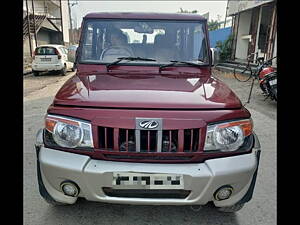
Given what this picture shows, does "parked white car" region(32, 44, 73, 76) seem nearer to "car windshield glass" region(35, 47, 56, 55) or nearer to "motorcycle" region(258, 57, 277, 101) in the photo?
"car windshield glass" region(35, 47, 56, 55)

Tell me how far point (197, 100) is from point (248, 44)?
14.7 metres

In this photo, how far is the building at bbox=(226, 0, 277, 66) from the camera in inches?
513

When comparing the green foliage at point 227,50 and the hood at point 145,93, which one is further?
the green foliage at point 227,50

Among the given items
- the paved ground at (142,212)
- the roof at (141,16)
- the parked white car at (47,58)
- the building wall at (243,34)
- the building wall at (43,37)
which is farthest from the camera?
the building wall at (43,37)

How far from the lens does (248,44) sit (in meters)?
14.8

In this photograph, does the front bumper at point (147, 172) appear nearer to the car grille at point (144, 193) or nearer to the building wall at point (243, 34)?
the car grille at point (144, 193)

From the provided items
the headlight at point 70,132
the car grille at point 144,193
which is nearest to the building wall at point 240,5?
the car grille at point 144,193

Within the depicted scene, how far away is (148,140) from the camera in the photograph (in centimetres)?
Result: 175

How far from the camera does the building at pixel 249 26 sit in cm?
1303

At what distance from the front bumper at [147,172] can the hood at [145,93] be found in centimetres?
42

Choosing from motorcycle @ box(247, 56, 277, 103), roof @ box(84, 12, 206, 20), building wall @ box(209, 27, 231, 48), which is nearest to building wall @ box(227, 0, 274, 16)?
building wall @ box(209, 27, 231, 48)

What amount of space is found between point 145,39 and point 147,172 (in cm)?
179

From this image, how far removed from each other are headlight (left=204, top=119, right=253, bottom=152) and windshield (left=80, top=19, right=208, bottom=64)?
124cm

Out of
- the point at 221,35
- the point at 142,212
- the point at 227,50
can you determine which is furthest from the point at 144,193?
the point at 221,35
